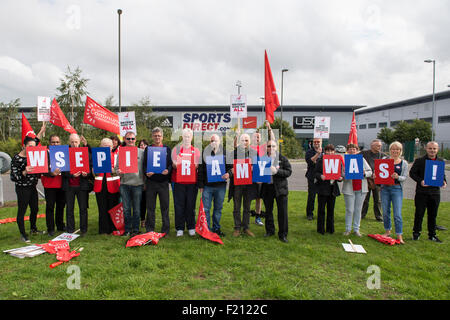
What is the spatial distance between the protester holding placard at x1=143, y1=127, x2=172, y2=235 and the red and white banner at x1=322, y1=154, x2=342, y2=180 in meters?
3.52

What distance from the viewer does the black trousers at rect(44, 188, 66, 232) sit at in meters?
6.38

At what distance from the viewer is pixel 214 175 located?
618cm

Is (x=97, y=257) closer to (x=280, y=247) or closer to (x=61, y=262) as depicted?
(x=61, y=262)

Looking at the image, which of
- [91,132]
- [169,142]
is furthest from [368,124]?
[91,132]

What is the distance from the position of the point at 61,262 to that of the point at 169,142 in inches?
888

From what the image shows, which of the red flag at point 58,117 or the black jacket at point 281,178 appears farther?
the red flag at point 58,117

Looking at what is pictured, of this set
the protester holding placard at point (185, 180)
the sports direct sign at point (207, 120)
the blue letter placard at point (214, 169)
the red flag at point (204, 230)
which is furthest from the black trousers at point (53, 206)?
the sports direct sign at point (207, 120)

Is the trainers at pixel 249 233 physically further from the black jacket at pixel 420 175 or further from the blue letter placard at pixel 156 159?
the black jacket at pixel 420 175

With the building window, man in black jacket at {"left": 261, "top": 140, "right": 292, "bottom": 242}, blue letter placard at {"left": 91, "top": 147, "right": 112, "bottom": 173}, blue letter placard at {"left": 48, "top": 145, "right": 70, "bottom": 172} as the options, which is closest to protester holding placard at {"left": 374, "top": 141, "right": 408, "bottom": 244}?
man in black jacket at {"left": 261, "top": 140, "right": 292, "bottom": 242}

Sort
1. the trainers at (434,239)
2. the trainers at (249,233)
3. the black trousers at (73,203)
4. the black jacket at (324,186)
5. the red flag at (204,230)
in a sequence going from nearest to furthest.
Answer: the red flag at (204,230) → the trainers at (434,239) → the black trousers at (73,203) → the trainers at (249,233) → the black jacket at (324,186)

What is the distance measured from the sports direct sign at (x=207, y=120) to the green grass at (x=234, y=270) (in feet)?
15.5

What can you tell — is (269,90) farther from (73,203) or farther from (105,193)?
(73,203)

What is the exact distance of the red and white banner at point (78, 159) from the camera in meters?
6.14

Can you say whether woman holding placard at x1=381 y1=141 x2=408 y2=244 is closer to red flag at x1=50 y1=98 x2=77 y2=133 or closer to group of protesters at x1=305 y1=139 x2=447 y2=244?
group of protesters at x1=305 y1=139 x2=447 y2=244
